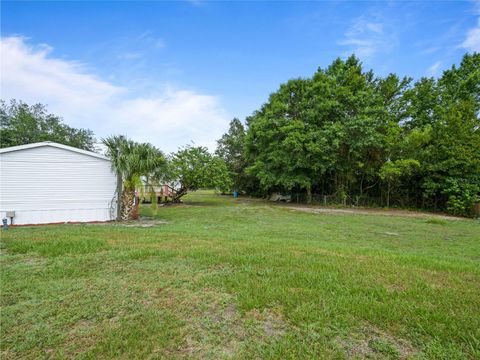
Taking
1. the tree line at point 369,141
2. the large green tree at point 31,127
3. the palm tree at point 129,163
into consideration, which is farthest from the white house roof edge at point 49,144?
the large green tree at point 31,127

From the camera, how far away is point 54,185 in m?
7.78

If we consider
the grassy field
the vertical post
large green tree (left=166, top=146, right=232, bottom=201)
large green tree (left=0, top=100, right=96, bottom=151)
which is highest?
large green tree (left=0, top=100, right=96, bottom=151)

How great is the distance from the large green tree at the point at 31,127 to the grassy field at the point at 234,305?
80.0 feet

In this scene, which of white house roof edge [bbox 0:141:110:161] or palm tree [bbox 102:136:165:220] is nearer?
white house roof edge [bbox 0:141:110:161]

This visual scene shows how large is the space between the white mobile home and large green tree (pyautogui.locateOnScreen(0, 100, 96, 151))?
61.9 feet

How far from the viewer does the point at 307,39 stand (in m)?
10.4

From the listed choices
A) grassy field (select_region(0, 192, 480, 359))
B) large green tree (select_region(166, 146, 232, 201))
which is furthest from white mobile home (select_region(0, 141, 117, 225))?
large green tree (select_region(166, 146, 232, 201))

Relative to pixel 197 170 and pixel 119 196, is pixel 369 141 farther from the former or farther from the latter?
pixel 119 196

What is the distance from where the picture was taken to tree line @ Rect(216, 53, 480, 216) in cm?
1298

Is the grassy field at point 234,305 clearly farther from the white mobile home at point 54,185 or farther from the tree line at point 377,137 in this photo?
the tree line at point 377,137

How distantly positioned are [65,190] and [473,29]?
56.8 feet

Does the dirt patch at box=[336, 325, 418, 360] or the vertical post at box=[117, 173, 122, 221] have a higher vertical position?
the vertical post at box=[117, 173, 122, 221]

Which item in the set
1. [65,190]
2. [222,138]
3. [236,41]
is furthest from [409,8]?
[222,138]

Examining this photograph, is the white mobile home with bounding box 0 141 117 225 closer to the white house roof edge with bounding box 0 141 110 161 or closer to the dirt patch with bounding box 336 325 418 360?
the white house roof edge with bounding box 0 141 110 161
